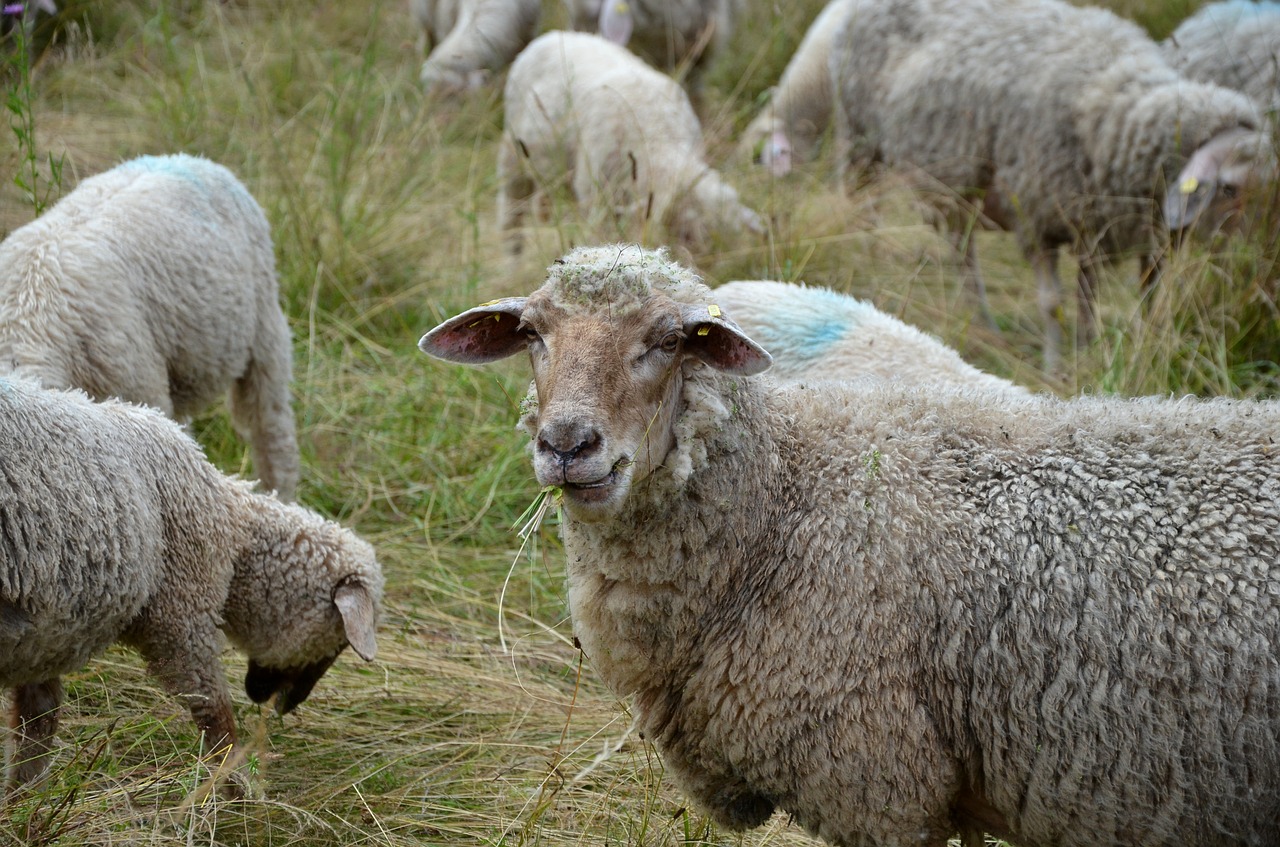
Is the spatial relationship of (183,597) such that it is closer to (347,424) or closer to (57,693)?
(57,693)

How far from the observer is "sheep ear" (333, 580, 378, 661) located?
10.7 feet

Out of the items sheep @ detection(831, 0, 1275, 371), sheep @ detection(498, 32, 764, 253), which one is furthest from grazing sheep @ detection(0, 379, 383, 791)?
sheep @ detection(831, 0, 1275, 371)

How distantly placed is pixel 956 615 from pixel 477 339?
46.1 inches

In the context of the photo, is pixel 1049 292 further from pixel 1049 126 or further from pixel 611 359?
pixel 611 359

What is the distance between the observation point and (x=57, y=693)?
318cm

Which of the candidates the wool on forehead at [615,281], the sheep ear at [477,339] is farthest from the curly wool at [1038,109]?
the sheep ear at [477,339]

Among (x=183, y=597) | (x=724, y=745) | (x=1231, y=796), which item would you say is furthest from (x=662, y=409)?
(x=183, y=597)

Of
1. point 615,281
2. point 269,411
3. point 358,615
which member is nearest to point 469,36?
point 269,411

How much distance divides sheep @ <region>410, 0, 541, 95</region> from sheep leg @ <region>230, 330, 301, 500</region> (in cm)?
378

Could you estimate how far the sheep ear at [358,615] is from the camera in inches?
128

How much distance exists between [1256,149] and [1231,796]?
11.4 feet

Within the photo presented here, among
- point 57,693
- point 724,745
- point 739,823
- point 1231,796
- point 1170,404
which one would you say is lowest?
point 57,693

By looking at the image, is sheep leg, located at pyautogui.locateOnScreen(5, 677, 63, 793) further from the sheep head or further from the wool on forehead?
the sheep head

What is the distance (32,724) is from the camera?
3100 mm
